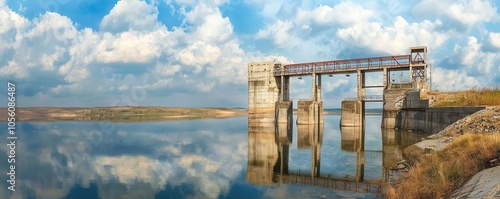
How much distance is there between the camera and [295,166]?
973 inches

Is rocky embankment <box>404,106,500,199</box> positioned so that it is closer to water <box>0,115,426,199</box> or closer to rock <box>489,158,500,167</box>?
rock <box>489,158,500,167</box>

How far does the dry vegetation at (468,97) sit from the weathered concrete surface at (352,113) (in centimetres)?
1081

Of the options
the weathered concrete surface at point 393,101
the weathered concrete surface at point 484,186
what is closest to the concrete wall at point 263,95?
the weathered concrete surface at point 393,101

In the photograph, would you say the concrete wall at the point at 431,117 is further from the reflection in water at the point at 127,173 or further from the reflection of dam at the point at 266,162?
the reflection in water at the point at 127,173

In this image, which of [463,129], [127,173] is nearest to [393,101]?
[463,129]

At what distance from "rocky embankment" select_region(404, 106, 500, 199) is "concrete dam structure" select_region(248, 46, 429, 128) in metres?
22.9

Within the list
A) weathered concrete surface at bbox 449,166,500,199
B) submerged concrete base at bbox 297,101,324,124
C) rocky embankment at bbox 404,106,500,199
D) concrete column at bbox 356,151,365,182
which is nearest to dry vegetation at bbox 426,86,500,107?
rocky embankment at bbox 404,106,500,199

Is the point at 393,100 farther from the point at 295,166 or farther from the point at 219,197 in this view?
the point at 219,197

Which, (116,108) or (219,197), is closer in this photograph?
(219,197)

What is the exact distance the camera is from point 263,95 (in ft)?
207

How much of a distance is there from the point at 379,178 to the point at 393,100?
106 feet

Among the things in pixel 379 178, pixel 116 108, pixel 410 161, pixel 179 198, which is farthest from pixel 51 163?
pixel 116 108

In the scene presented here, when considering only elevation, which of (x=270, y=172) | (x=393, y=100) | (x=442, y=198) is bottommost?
(x=270, y=172)

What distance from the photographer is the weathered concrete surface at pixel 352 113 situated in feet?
177
